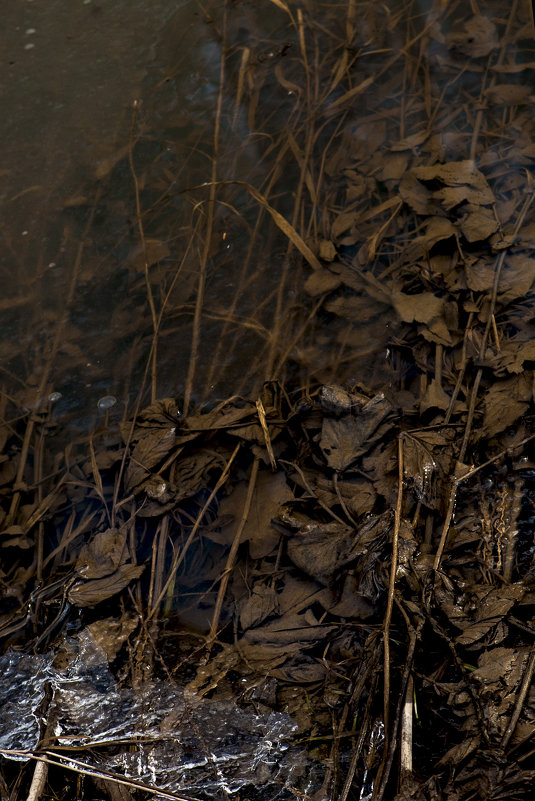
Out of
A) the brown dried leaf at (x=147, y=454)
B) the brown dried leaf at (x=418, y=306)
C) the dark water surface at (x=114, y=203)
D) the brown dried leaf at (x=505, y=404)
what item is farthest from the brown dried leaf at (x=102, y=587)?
the brown dried leaf at (x=418, y=306)

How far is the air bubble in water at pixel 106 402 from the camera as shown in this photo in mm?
2174

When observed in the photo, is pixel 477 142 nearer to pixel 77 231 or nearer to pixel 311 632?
pixel 77 231

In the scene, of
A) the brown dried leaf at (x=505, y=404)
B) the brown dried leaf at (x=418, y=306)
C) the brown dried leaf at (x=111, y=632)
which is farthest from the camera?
the brown dried leaf at (x=418, y=306)

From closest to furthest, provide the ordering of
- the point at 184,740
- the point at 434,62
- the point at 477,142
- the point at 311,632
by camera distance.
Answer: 1. the point at 184,740
2. the point at 311,632
3. the point at 477,142
4. the point at 434,62

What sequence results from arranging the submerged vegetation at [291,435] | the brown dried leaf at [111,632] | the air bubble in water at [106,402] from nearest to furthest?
the submerged vegetation at [291,435] → the brown dried leaf at [111,632] → the air bubble in water at [106,402]

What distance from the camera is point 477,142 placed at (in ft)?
8.23

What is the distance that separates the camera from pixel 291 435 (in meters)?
1.93

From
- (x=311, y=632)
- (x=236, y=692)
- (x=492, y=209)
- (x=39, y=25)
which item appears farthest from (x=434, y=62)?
(x=236, y=692)

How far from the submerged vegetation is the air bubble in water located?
1.9 inches

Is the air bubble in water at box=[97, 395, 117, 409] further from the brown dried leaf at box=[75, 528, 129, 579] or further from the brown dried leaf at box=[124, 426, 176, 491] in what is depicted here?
the brown dried leaf at box=[75, 528, 129, 579]

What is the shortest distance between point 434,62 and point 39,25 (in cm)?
202

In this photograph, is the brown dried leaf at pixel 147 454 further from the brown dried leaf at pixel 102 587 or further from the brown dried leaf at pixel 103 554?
the brown dried leaf at pixel 102 587

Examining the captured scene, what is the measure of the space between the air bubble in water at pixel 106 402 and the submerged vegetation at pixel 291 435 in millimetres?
49

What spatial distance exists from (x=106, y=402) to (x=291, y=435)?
2.23 feet
